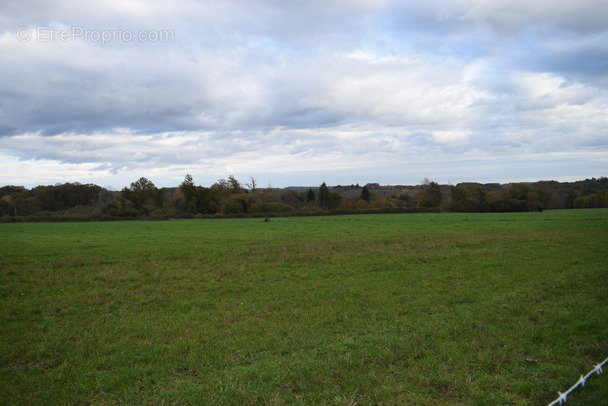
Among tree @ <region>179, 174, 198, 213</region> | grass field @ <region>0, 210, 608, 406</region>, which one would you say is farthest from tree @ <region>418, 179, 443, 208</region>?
grass field @ <region>0, 210, 608, 406</region>

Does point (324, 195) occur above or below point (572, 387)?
above

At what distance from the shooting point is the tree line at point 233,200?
8719cm

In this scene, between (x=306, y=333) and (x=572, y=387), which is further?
(x=306, y=333)

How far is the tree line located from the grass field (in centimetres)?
7036

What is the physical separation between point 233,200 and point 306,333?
287 feet

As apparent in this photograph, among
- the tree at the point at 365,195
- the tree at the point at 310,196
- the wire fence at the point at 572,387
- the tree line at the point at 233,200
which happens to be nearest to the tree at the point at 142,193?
the tree line at the point at 233,200

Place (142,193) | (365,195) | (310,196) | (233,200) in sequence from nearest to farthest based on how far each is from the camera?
(233,200) → (142,193) → (310,196) → (365,195)

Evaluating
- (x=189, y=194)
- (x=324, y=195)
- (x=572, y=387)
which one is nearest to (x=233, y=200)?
(x=189, y=194)

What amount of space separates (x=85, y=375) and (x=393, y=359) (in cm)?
579

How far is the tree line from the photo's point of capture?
87.2 metres

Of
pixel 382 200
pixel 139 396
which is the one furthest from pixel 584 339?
pixel 382 200

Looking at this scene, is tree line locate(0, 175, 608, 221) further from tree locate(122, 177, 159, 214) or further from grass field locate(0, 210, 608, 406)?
grass field locate(0, 210, 608, 406)

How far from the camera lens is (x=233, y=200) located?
93.9 meters

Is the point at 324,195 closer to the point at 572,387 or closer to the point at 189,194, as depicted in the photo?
the point at 189,194
